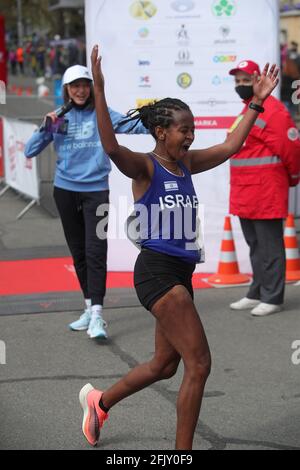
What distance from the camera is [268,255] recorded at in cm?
779

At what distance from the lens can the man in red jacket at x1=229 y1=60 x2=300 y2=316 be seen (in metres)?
7.50

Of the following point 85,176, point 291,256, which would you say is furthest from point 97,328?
point 291,256

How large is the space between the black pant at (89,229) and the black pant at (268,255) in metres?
1.40

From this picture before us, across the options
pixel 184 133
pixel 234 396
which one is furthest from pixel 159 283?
pixel 234 396

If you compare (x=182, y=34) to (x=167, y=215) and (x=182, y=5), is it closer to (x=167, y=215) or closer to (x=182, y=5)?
(x=182, y=5)

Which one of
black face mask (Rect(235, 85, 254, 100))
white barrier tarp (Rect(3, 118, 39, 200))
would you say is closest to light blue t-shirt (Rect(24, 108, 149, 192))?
black face mask (Rect(235, 85, 254, 100))

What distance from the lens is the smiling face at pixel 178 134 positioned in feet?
15.0

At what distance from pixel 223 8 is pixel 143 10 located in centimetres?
74

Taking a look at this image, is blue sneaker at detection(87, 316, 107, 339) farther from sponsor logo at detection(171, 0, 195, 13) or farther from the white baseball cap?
sponsor logo at detection(171, 0, 195, 13)

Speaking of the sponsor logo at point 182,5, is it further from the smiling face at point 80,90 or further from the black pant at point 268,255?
the smiling face at point 80,90

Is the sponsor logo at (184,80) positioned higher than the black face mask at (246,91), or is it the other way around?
the black face mask at (246,91)

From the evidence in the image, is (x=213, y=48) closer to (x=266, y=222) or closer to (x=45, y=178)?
(x=266, y=222)

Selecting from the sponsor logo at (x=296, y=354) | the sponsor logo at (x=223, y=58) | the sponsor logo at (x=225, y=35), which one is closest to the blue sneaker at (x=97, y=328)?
the sponsor logo at (x=296, y=354)
